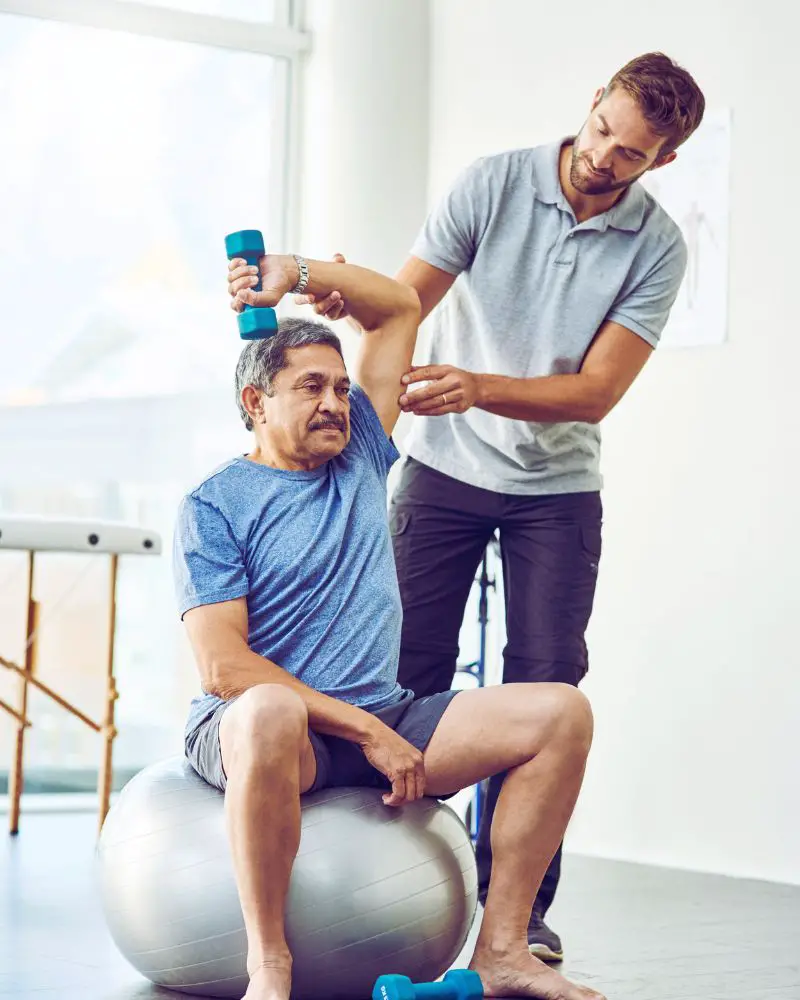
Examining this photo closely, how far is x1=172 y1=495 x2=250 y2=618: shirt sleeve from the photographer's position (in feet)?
7.26

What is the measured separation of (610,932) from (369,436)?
114 cm

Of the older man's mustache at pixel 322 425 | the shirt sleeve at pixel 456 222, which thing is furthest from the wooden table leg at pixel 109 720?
the older man's mustache at pixel 322 425

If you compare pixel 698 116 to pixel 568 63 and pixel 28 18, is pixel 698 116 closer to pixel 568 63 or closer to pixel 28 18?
pixel 568 63

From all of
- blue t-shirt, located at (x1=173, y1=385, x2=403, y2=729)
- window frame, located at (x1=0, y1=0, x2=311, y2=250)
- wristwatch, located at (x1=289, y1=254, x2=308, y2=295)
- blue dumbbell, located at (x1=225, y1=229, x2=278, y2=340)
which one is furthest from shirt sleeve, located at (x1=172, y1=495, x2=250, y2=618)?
window frame, located at (x1=0, y1=0, x2=311, y2=250)

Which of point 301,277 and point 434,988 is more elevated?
point 301,277

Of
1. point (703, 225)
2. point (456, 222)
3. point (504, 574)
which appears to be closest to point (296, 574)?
point (504, 574)

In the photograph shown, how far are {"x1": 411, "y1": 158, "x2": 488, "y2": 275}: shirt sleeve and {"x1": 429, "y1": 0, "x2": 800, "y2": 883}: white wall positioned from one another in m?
1.17

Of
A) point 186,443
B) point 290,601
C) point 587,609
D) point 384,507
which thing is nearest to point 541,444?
point 587,609

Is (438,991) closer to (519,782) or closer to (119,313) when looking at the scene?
(519,782)

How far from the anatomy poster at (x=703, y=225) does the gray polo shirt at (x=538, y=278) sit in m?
0.96

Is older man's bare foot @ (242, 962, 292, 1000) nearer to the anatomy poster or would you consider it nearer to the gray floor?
the gray floor

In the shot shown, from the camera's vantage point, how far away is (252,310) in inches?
88.6

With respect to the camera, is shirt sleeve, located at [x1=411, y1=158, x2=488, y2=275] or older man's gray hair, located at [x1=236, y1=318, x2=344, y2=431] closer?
older man's gray hair, located at [x1=236, y1=318, x2=344, y2=431]

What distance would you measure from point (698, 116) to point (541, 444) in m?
0.65
